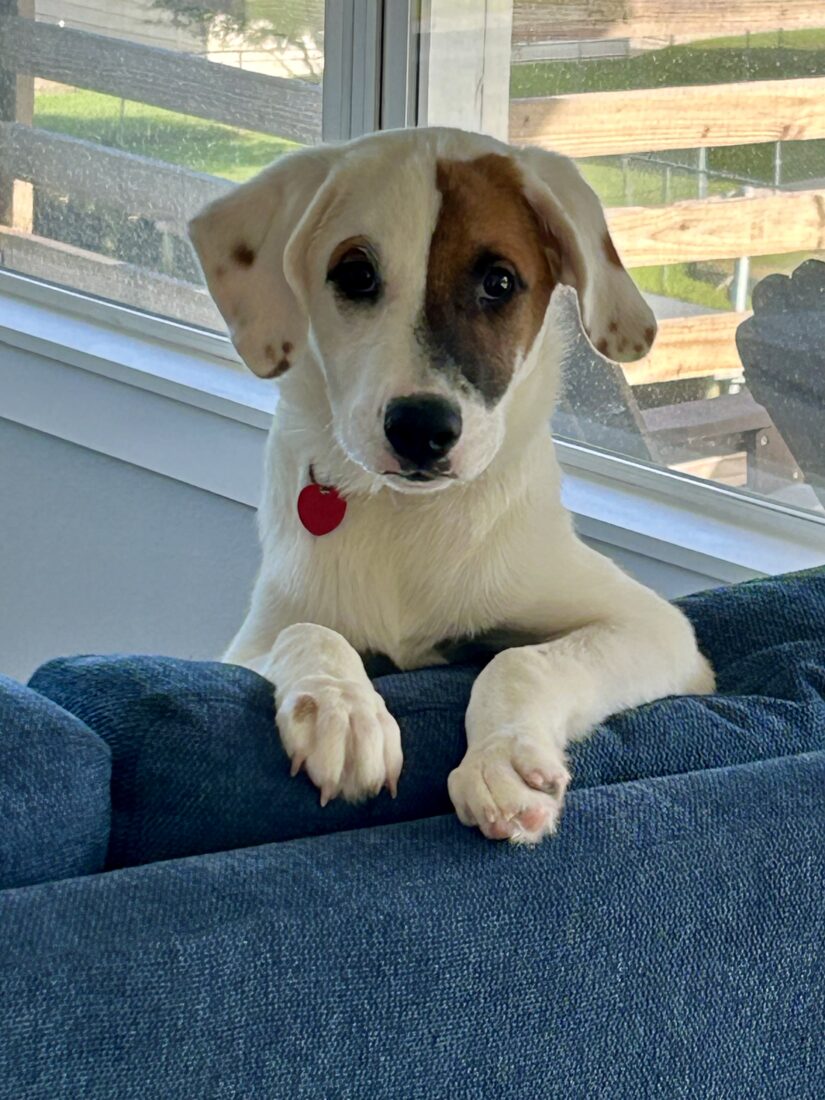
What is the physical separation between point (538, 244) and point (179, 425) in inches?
64.8

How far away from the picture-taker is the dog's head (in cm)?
128

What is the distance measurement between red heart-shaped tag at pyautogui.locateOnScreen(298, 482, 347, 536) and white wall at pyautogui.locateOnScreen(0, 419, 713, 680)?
1.40 m

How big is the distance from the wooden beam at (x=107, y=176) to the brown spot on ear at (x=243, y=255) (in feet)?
5.21

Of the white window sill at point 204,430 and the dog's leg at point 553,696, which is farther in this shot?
the white window sill at point 204,430

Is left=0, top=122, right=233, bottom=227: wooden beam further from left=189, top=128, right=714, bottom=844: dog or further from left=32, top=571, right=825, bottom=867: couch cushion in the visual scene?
left=32, top=571, right=825, bottom=867: couch cushion

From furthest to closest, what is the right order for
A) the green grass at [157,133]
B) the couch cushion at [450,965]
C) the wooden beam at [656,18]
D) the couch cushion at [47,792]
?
1. the green grass at [157,133]
2. the wooden beam at [656,18]
3. the couch cushion at [47,792]
4. the couch cushion at [450,965]

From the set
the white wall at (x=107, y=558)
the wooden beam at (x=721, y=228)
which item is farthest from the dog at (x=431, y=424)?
the white wall at (x=107, y=558)

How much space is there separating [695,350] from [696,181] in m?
0.27

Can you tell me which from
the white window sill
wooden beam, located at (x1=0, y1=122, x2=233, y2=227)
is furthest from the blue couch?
wooden beam, located at (x1=0, y1=122, x2=233, y2=227)

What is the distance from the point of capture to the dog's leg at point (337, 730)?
99 cm

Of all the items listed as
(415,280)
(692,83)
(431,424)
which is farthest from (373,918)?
(692,83)

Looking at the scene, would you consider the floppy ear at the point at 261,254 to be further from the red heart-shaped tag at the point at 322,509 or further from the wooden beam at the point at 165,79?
the wooden beam at the point at 165,79

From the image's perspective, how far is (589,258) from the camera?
138 centimetres

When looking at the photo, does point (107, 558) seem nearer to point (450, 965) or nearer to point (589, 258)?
point (589, 258)
